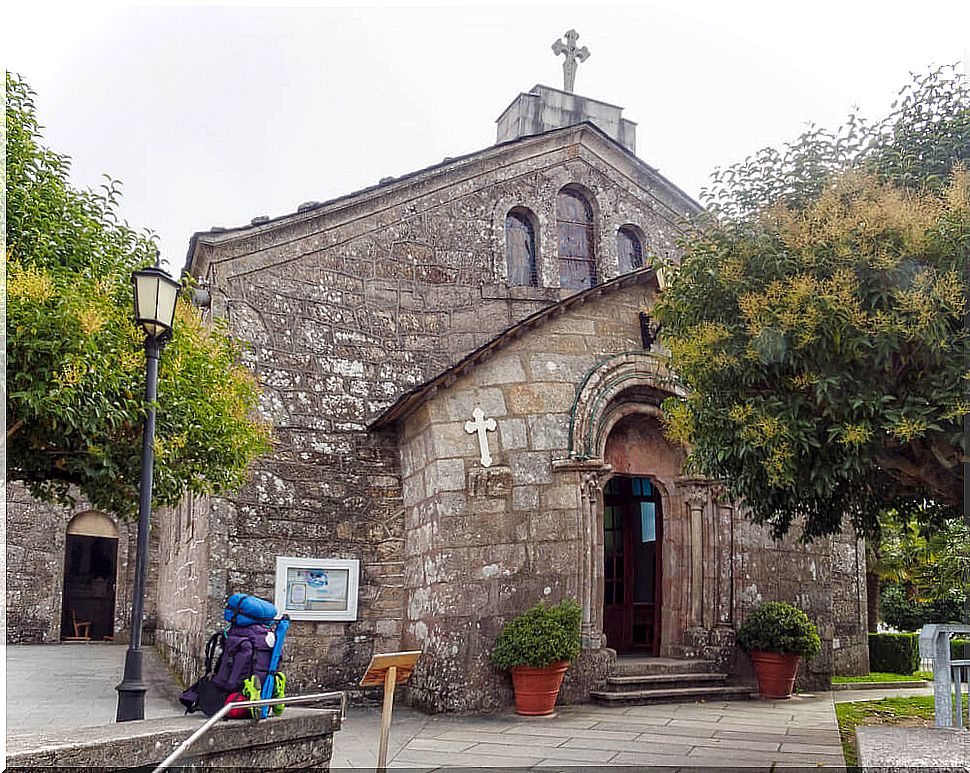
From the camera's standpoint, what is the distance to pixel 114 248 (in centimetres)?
752

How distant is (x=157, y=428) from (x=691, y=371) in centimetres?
405

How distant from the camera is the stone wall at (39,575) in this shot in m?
19.5

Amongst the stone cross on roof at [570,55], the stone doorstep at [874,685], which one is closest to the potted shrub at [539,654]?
the stone doorstep at [874,685]

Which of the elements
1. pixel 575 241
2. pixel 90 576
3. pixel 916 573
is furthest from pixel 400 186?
pixel 916 573

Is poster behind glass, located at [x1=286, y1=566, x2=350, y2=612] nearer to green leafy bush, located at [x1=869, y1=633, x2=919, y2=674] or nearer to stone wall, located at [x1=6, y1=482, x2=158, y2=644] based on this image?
stone wall, located at [x1=6, y1=482, x2=158, y2=644]

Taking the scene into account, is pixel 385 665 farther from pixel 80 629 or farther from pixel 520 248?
pixel 80 629

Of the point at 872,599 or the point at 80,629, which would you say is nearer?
the point at 872,599

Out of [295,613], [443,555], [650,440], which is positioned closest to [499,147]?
[650,440]

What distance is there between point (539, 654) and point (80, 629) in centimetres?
1445

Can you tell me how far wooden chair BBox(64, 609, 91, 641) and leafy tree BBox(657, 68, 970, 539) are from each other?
55.7ft

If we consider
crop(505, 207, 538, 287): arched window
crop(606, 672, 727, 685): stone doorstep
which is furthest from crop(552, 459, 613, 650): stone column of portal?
crop(505, 207, 538, 287): arched window

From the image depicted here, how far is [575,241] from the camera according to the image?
47.7 feet

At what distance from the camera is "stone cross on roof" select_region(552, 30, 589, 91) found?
1691 centimetres

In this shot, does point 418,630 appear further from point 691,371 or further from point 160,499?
point 691,371
